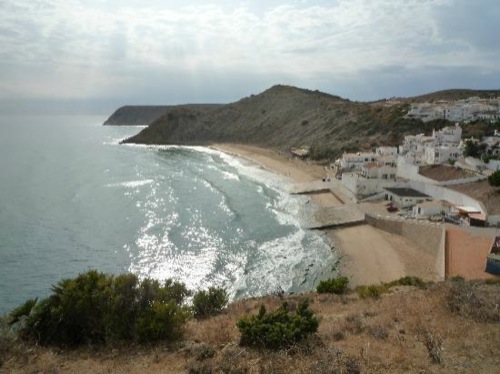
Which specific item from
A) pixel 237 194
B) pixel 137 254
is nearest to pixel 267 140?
pixel 237 194

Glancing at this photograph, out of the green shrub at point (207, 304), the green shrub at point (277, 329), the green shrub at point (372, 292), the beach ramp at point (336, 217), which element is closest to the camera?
the green shrub at point (277, 329)

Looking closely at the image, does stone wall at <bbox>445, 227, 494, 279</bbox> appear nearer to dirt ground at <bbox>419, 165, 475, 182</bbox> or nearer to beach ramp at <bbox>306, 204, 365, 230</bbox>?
beach ramp at <bbox>306, 204, 365, 230</bbox>

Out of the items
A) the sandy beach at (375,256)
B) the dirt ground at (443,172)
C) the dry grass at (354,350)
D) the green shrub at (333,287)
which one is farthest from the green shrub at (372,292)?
the dirt ground at (443,172)

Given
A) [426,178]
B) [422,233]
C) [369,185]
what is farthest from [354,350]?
[426,178]

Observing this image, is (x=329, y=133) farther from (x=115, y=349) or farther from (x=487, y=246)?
(x=115, y=349)

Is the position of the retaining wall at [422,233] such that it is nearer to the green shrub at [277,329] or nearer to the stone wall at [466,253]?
the stone wall at [466,253]

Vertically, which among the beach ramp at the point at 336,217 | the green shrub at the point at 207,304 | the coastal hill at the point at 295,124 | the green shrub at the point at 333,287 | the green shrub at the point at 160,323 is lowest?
the beach ramp at the point at 336,217
